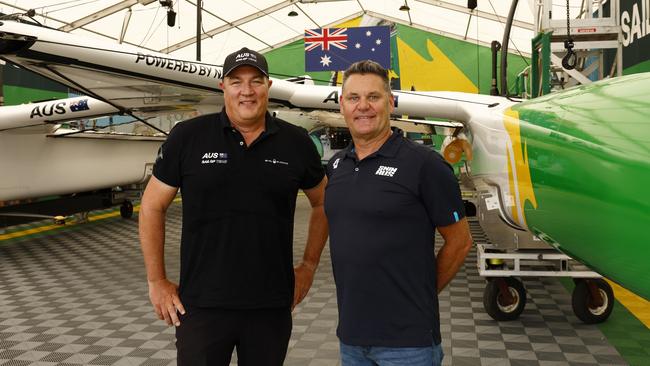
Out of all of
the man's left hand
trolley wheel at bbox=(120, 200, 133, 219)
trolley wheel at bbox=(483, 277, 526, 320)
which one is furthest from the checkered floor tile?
trolley wheel at bbox=(120, 200, 133, 219)

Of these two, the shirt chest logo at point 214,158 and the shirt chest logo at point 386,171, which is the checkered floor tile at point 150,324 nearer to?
the shirt chest logo at point 214,158

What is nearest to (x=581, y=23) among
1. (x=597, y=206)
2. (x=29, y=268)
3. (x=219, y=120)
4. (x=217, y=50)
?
(x=597, y=206)

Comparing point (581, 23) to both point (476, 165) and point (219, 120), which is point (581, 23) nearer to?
point (476, 165)

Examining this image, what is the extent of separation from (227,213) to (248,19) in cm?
1544

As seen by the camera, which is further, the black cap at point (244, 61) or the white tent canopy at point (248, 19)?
the white tent canopy at point (248, 19)

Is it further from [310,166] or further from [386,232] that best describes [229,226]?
[386,232]

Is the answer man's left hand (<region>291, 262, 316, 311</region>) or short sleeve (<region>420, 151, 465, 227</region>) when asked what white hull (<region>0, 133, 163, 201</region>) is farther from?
short sleeve (<region>420, 151, 465, 227</region>)

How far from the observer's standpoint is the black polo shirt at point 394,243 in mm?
1543

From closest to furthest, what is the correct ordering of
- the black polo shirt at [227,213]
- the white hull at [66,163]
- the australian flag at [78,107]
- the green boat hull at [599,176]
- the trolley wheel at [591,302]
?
the green boat hull at [599,176] < the black polo shirt at [227,213] < the trolley wheel at [591,302] < the australian flag at [78,107] < the white hull at [66,163]

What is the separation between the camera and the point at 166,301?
1.82 m

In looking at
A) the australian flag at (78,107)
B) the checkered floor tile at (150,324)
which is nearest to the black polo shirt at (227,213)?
the checkered floor tile at (150,324)

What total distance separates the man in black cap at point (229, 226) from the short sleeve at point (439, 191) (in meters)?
0.52

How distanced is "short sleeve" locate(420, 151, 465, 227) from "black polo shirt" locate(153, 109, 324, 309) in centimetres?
53

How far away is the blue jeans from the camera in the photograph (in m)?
1.53
